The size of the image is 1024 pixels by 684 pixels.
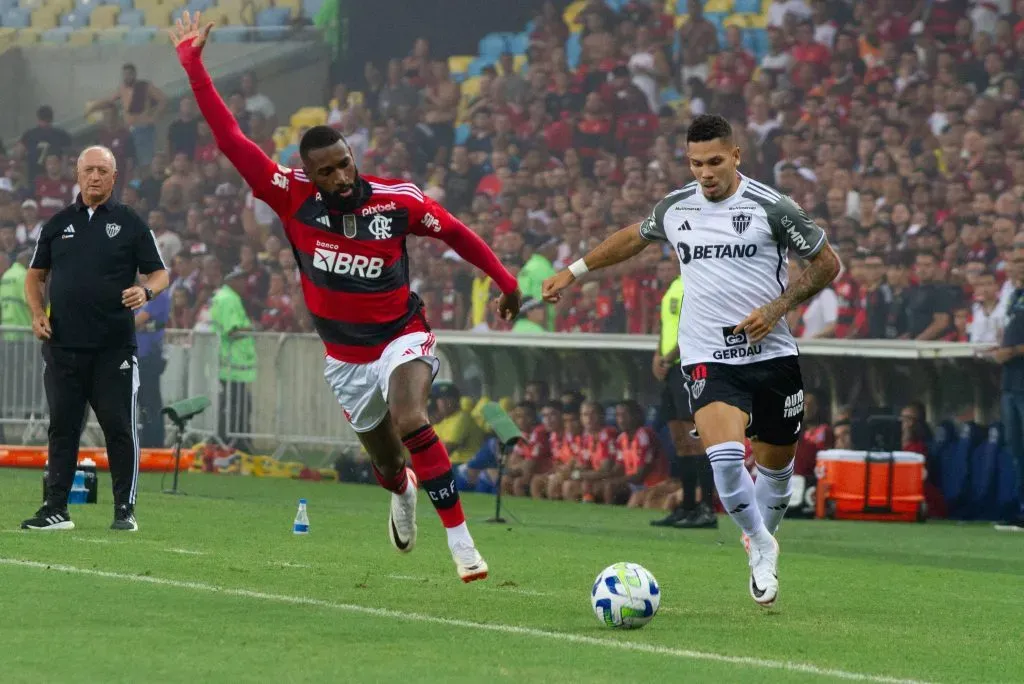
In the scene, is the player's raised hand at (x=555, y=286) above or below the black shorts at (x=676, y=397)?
above

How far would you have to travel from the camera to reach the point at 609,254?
9.10m

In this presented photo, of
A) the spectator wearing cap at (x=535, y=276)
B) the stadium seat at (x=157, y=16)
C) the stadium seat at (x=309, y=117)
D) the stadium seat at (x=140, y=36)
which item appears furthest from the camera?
the stadium seat at (x=140, y=36)

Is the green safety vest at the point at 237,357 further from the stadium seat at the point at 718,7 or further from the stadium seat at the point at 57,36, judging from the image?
the stadium seat at the point at 57,36

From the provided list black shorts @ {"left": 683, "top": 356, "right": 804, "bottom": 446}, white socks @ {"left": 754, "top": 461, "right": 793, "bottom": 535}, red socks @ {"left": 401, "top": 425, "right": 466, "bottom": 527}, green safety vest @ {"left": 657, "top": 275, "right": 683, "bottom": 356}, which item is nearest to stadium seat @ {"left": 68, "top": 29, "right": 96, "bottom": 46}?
green safety vest @ {"left": 657, "top": 275, "right": 683, "bottom": 356}

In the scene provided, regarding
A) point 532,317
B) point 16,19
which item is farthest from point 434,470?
point 16,19

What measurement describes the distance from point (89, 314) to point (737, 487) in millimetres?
5315

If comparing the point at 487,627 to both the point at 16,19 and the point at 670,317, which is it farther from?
the point at 16,19

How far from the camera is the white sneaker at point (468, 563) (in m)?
8.41

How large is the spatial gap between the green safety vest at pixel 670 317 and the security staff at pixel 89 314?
4.60m

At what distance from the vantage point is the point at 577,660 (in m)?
6.72

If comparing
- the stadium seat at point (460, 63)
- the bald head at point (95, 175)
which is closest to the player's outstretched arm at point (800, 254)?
the bald head at point (95, 175)

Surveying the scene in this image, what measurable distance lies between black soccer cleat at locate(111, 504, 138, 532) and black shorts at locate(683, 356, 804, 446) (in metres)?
4.85

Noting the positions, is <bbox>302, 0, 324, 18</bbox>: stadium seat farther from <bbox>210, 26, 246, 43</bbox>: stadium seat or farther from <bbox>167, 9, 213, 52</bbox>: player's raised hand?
<bbox>167, 9, 213, 52</bbox>: player's raised hand

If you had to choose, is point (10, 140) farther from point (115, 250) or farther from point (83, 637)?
point (83, 637)
